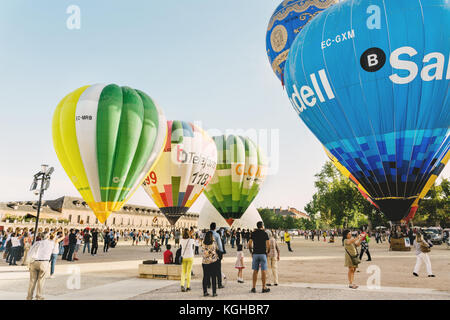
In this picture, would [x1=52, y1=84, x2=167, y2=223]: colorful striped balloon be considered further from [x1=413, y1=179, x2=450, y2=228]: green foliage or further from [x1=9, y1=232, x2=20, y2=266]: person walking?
[x1=413, y1=179, x2=450, y2=228]: green foliage

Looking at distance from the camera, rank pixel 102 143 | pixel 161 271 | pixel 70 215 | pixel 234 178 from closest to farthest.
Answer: pixel 161 271
pixel 102 143
pixel 234 178
pixel 70 215

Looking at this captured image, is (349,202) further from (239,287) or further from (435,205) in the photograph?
(239,287)

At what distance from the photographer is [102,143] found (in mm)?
19438

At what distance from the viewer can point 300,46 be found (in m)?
17.1

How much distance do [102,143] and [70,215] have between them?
250 ft

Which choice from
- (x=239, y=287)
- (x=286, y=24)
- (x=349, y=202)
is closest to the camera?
(x=239, y=287)

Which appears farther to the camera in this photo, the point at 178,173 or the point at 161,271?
the point at 178,173

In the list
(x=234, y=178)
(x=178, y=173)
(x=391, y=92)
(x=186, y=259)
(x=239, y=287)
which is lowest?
(x=239, y=287)

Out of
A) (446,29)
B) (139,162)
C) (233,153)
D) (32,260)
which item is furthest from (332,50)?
(233,153)

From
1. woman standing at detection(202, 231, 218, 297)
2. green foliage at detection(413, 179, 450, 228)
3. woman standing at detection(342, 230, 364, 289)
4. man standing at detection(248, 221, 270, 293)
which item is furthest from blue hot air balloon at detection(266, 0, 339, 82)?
green foliage at detection(413, 179, 450, 228)

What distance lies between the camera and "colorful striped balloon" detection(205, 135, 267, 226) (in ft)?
114

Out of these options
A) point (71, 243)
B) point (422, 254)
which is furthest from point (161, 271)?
point (71, 243)

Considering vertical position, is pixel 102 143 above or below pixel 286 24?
below

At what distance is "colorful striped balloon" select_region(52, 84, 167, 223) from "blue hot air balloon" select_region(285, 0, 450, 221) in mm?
11346
